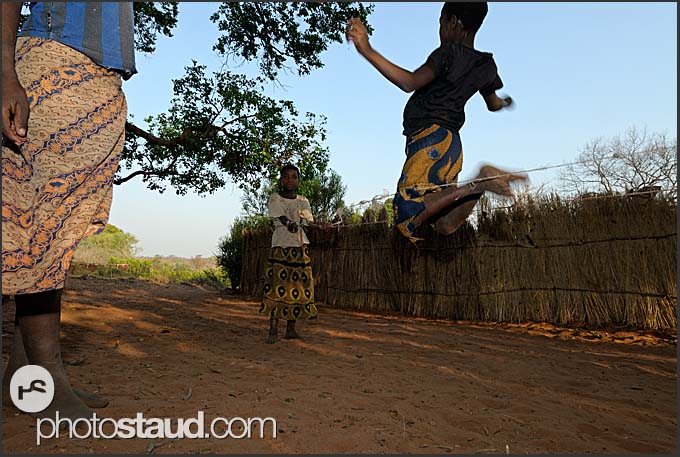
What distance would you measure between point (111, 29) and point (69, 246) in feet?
2.84

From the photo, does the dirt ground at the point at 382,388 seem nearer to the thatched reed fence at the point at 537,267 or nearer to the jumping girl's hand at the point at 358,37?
the thatched reed fence at the point at 537,267

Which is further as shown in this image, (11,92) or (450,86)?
(450,86)

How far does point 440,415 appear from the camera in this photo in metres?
2.19

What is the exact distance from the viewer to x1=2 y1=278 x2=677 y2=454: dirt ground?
1.84m

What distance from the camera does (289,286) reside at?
4.60 metres

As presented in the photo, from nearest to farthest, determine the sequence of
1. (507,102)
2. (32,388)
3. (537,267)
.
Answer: (32,388) < (507,102) < (537,267)

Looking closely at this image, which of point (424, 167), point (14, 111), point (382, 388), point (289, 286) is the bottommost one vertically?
point (382, 388)

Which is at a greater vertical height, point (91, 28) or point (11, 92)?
point (91, 28)

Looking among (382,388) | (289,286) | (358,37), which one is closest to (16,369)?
(382,388)

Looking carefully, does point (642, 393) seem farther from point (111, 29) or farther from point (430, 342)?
point (111, 29)

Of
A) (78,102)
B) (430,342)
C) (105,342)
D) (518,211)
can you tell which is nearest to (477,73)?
(78,102)

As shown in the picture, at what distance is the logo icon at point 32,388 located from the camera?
6.11ft

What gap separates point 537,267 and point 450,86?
4243mm

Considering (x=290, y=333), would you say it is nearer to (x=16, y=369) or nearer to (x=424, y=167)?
(x=424, y=167)
